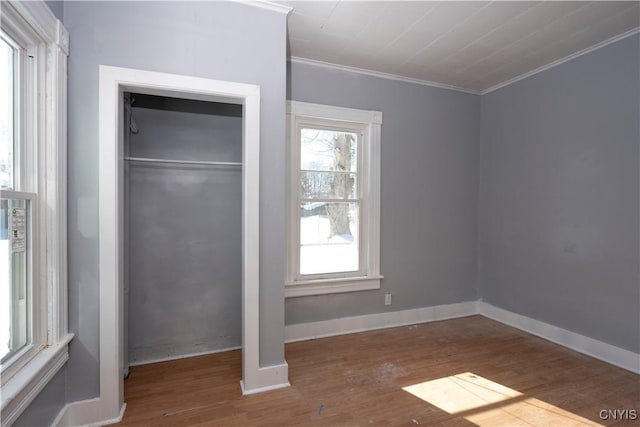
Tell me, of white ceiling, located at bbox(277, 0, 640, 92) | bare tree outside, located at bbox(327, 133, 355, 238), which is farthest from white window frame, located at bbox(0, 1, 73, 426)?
bare tree outside, located at bbox(327, 133, 355, 238)

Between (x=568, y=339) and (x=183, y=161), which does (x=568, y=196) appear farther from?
(x=183, y=161)

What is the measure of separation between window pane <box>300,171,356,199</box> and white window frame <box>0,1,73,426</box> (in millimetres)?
1913

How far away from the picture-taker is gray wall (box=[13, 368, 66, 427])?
4.79 ft

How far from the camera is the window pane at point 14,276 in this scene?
56.6 inches

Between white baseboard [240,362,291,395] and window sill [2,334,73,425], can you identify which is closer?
window sill [2,334,73,425]

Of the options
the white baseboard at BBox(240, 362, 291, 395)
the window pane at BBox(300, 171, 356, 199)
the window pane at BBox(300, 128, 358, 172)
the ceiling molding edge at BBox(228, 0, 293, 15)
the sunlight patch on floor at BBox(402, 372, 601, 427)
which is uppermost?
the ceiling molding edge at BBox(228, 0, 293, 15)

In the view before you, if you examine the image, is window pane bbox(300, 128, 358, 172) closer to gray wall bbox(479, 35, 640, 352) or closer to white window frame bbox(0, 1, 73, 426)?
gray wall bbox(479, 35, 640, 352)

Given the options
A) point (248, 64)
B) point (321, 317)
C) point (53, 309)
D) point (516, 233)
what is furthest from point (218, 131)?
point (516, 233)

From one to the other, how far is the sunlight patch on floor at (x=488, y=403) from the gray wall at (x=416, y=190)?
116cm

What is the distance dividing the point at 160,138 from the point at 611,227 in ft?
12.8

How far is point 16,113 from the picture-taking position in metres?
1.54

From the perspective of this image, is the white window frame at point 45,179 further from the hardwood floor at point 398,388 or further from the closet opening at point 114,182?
the hardwood floor at point 398,388

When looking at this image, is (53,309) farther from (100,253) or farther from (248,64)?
(248,64)

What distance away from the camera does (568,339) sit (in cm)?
303
